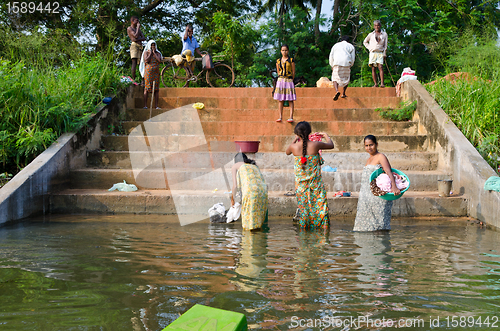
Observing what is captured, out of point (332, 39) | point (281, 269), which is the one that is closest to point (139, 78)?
point (281, 269)

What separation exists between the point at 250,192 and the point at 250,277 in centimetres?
215

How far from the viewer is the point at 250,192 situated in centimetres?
551

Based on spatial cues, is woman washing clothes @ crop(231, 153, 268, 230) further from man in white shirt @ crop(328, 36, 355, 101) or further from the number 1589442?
the number 1589442

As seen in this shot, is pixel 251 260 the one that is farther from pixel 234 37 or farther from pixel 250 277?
pixel 234 37

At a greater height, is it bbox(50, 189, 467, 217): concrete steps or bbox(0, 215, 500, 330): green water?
bbox(50, 189, 467, 217): concrete steps

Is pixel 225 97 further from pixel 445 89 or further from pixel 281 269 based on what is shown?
pixel 281 269

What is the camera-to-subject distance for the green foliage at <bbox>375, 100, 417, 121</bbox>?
8.95 metres

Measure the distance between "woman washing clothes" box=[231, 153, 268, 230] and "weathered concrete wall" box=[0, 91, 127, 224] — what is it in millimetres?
3218

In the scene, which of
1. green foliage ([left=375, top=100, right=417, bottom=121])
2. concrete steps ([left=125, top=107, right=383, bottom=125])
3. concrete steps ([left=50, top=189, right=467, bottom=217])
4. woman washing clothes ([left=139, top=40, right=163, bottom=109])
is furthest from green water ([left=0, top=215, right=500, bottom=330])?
woman washing clothes ([left=139, top=40, right=163, bottom=109])

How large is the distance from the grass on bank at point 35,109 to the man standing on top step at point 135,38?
234 centimetres

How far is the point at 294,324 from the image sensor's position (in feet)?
8.27

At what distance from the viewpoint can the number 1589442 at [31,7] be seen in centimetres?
1611

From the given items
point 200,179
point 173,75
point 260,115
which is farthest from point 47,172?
point 173,75

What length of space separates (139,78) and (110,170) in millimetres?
4989
